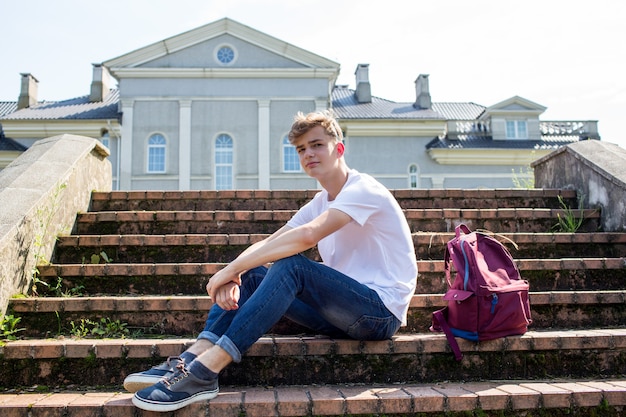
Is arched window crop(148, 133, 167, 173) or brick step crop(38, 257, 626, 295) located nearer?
brick step crop(38, 257, 626, 295)

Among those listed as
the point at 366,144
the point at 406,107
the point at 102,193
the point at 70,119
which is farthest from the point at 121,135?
the point at 102,193

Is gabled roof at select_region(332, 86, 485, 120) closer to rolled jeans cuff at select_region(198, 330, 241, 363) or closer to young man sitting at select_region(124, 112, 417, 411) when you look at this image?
young man sitting at select_region(124, 112, 417, 411)

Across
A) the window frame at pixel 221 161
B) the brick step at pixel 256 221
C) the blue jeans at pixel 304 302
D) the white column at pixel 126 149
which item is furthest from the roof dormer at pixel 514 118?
the blue jeans at pixel 304 302

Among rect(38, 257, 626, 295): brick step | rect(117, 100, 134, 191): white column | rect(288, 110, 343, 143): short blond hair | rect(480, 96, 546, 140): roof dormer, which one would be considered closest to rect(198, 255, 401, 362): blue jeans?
rect(288, 110, 343, 143): short blond hair

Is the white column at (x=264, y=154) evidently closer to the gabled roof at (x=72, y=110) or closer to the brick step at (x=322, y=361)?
the gabled roof at (x=72, y=110)

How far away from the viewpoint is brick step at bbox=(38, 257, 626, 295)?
350 cm

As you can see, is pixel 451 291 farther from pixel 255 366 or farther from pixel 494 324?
pixel 255 366

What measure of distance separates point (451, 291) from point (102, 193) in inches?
129

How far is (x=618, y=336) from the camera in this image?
9.23 feet

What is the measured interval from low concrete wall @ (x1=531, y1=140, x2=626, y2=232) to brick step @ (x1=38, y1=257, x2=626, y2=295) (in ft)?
2.46

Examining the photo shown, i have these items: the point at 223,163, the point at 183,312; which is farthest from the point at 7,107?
the point at 183,312

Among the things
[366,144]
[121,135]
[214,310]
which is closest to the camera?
[214,310]

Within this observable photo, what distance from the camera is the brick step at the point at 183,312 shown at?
10.1ft

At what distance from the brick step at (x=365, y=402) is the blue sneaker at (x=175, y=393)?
0.16 ft
